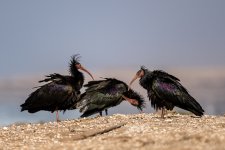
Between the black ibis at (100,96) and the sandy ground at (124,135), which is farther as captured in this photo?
the black ibis at (100,96)

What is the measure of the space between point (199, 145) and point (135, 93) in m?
12.1

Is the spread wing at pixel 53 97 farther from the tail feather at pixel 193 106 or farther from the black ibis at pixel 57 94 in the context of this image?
the tail feather at pixel 193 106

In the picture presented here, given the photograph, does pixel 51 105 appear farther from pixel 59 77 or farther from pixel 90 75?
pixel 90 75

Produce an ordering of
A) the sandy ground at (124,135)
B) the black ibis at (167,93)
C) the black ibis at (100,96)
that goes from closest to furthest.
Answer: the sandy ground at (124,135), the black ibis at (167,93), the black ibis at (100,96)

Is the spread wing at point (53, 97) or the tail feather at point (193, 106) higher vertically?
the spread wing at point (53, 97)

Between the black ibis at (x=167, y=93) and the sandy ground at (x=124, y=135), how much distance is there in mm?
818


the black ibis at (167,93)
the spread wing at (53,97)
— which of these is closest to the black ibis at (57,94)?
the spread wing at (53,97)

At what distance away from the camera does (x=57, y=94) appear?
77.7 ft

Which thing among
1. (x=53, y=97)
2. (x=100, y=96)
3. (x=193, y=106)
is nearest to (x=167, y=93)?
(x=193, y=106)

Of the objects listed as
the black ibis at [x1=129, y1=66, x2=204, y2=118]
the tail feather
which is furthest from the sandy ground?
the black ibis at [x1=129, y1=66, x2=204, y2=118]

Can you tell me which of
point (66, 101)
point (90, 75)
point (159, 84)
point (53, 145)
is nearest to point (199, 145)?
point (53, 145)

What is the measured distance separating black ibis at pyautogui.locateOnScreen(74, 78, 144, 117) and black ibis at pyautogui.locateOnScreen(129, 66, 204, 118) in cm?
242

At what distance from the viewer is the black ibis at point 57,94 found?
2369 centimetres

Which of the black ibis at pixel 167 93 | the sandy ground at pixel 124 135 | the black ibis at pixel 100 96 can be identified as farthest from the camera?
the black ibis at pixel 100 96
